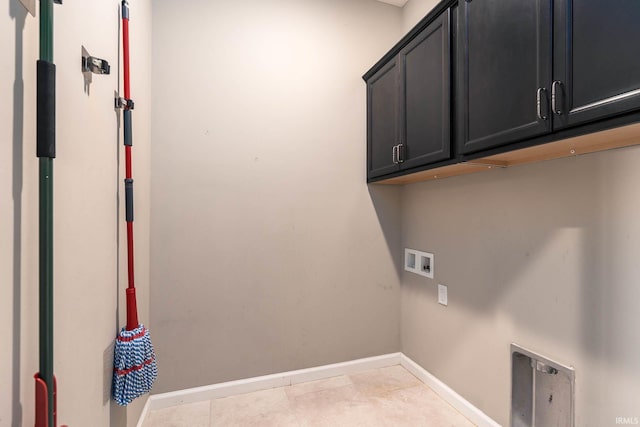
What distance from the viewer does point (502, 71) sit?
1225mm

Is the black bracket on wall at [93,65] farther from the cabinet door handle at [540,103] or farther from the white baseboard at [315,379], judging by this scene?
the white baseboard at [315,379]

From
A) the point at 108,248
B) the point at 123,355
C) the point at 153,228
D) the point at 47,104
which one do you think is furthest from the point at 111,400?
the point at 47,104

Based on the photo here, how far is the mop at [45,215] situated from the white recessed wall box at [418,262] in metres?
2.03

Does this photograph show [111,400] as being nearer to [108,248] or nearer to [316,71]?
[108,248]

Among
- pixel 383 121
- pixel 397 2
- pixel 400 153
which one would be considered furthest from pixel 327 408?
pixel 397 2

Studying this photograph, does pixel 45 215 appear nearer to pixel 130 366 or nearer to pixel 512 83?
pixel 130 366

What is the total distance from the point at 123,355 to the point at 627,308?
6.61ft

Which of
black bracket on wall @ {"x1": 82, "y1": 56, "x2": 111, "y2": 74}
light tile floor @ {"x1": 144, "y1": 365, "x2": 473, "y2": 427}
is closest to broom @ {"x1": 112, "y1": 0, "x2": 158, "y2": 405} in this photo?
black bracket on wall @ {"x1": 82, "y1": 56, "x2": 111, "y2": 74}

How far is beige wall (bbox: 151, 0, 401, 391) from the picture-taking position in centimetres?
194

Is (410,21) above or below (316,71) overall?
above

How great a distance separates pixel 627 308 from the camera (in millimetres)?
1137

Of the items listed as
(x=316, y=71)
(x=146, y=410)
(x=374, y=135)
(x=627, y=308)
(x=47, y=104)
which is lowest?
(x=146, y=410)

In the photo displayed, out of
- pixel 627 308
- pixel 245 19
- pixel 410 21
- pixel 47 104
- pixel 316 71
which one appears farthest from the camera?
pixel 410 21

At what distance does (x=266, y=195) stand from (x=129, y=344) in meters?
1.18
